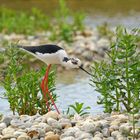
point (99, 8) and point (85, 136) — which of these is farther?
point (99, 8)

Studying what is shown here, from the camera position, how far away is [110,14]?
656 inches

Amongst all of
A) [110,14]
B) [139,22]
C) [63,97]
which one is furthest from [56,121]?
[110,14]

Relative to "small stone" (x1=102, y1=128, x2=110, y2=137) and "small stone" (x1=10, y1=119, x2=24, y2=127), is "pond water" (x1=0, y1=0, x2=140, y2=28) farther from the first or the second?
"small stone" (x1=102, y1=128, x2=110, y2=137)

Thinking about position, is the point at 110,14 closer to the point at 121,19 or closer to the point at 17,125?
the point at 121,19

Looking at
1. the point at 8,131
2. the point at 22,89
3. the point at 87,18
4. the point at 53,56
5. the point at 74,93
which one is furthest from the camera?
the point at 87,18

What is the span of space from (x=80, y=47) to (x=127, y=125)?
5874mm

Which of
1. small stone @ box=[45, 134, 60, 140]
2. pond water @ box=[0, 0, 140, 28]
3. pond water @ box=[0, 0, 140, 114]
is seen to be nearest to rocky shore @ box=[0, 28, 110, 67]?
pond water @ box=[0, 0, 140, 114]

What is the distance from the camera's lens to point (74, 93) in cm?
888

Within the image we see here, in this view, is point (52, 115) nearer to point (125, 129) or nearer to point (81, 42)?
point (125, 129)

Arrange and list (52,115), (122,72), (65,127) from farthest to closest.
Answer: (122,72), (52,115), (65,127)

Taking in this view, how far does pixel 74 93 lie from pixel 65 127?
8.85ft

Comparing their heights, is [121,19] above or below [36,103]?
above

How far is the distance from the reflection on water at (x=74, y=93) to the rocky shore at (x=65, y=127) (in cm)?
98

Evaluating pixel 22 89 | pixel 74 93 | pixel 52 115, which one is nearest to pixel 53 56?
pixel 22 89
